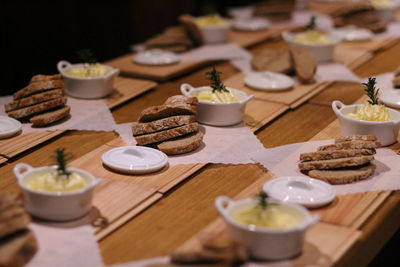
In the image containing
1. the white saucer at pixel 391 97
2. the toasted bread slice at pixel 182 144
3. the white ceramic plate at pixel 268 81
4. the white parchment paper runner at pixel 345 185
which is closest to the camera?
the white parchment paper runner at pixel 345 185

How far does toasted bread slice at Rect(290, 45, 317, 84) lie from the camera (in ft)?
12.7

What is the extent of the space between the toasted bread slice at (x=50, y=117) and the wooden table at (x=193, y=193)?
0.12 meters

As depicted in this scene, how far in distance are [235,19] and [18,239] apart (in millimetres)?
3983

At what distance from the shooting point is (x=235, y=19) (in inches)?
219

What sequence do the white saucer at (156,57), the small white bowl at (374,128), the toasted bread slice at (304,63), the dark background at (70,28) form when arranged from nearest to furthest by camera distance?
the small white bowl at (374,128) → the toasted bread slice at (304,63) → the white saucer at (156,57) → the dark background at (70,28)

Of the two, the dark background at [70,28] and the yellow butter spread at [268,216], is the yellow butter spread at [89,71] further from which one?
the yellow butter spread at [268,216]

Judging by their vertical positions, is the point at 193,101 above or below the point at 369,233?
above

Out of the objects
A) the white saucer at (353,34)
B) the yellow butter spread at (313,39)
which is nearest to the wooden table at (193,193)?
the yellow butter spread at (313,39)

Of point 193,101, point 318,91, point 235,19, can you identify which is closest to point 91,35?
point 235,19

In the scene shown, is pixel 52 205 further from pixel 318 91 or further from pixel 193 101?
pixel 318 91

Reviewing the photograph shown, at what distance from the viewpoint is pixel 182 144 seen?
2.79m

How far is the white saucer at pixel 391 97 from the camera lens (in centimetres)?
345

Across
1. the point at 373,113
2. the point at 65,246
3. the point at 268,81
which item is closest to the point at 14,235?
the point at 65,246

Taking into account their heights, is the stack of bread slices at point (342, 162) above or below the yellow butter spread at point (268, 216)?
below
